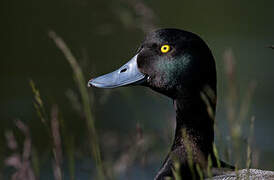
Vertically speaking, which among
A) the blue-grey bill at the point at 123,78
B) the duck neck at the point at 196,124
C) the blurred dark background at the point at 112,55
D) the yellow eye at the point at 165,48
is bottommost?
the blurred dark background at the point at 112,55

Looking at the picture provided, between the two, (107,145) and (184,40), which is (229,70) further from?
(107,145)

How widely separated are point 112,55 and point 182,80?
454 centimetres

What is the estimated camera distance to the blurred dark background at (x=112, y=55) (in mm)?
6285

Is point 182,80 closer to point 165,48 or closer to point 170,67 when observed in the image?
point 170,67

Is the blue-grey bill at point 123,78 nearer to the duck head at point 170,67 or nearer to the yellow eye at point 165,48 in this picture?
the duck head at point 170,67

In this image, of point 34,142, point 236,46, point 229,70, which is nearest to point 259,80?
point 236,46

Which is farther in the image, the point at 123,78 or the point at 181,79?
the point at 123,78

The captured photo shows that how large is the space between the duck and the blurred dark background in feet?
7.33

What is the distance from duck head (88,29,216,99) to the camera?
2963mm

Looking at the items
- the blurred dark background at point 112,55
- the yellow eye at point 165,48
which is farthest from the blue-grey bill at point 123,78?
the blurred dark background at point 112,55

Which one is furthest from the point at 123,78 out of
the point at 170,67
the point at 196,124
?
the point at 196,124

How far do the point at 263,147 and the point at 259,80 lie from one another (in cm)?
133

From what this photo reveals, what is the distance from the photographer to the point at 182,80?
9.82 ft

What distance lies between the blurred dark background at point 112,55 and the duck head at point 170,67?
90.0 inches
